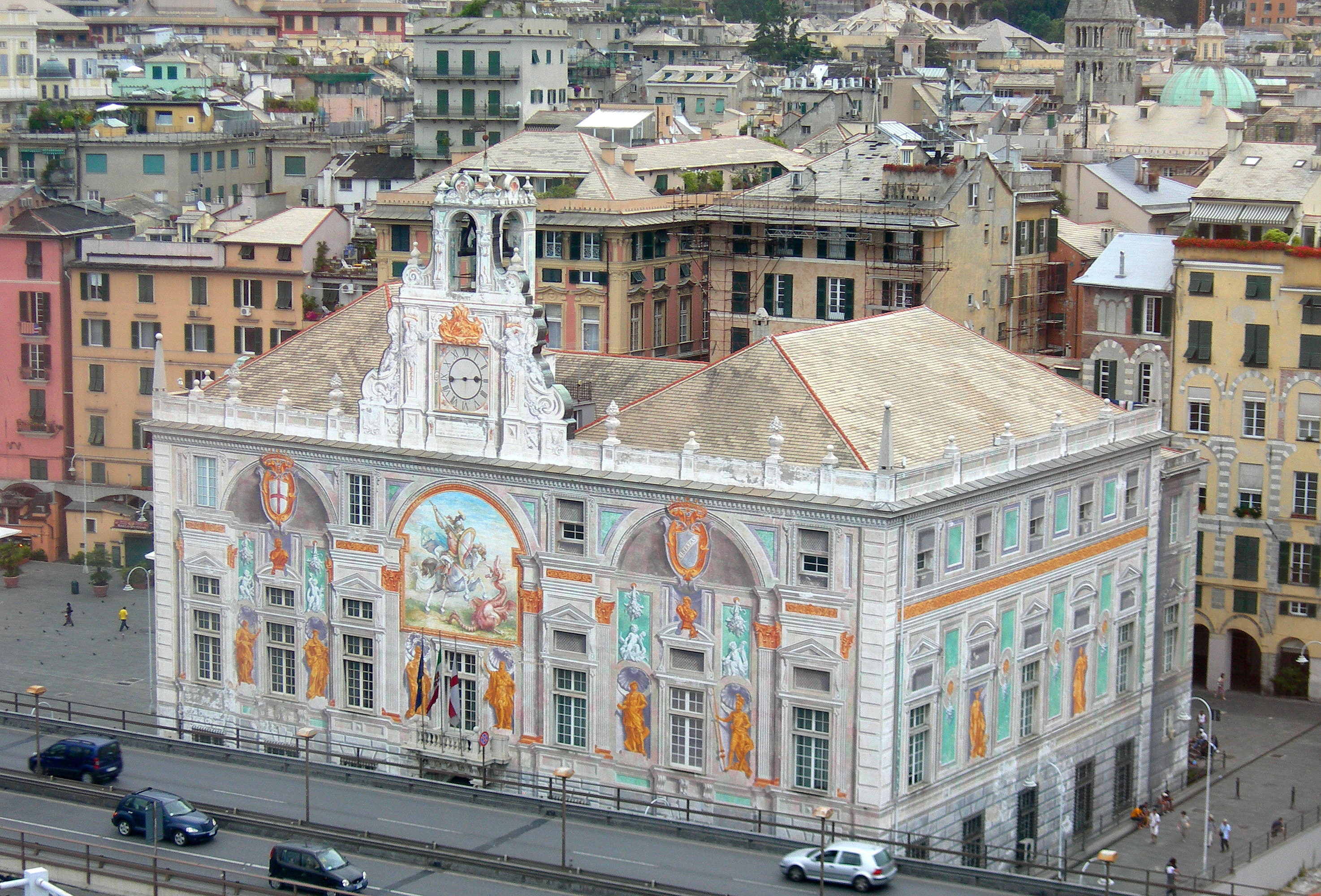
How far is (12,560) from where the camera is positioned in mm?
155375

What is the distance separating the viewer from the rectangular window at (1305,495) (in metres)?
129

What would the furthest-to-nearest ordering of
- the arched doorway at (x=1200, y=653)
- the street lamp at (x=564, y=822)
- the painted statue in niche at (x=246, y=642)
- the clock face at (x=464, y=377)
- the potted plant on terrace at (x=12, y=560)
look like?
the potted plant on terrace at (x=12, y=560) → the arched doorway at (x=1200, y=653) → the painted statue in niche at (x=246, y=642) → the clock face at (x=464, y=377) → the street lamp at (x=564, y=822)

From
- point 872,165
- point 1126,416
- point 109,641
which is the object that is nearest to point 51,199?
point 109,641

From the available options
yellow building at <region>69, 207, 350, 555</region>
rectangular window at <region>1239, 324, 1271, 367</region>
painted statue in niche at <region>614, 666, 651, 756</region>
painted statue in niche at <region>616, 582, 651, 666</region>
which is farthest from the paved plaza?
rectangular window at <region>1239, 324, 1271, 367</region>

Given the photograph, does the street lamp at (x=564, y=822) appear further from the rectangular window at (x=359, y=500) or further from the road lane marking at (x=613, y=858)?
the rectangular window at (x=359, y=500)

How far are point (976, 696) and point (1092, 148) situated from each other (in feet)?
308

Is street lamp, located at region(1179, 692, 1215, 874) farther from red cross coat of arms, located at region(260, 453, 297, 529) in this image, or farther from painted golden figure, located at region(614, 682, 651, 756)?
red cross coat of arms, located at region(260, 453, 297, 529)

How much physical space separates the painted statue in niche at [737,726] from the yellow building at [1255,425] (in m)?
43.2

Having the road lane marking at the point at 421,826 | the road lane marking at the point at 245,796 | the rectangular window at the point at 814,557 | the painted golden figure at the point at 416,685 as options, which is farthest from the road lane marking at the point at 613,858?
the painted golden figure at the point at 416,685

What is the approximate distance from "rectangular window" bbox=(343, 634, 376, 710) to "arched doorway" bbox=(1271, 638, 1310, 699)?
50.2 meters

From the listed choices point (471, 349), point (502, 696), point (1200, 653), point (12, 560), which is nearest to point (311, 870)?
point (502, 696)

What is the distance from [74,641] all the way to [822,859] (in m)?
66.9

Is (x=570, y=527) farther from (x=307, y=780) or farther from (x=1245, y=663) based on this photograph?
(x=1245, y=663)

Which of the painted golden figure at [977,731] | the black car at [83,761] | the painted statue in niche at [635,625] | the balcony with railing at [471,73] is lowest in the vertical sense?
the black car at [83,761]
